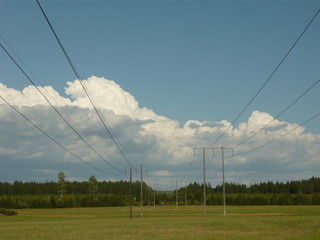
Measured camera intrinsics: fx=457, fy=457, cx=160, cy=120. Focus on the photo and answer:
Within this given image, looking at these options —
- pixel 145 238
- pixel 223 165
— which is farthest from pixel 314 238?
pixel 223 165

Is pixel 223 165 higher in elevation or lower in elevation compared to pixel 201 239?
higher

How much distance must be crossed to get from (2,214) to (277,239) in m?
111

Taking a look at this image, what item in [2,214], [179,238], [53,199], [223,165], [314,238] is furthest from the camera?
[53,199]

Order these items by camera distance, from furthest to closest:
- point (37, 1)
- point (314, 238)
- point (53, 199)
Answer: point (53, 199) < point (314, 238) < point (37, 1)

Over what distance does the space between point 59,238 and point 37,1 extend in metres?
25.7

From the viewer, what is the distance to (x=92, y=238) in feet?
136

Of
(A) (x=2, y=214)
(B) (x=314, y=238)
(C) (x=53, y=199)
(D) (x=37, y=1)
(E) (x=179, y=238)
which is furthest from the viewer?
(C) (x=53, y=199)

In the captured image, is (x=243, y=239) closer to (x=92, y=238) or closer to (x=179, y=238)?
(x=179, y=238)

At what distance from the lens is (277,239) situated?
3800 cm

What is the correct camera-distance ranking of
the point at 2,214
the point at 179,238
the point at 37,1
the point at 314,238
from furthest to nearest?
the point at 2,214 < the point at 179,238 < the point at 314,238 < the point at 37,1

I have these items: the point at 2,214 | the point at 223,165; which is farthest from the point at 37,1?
the point at 2,214

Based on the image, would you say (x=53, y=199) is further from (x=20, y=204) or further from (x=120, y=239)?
(x=120, y=239)

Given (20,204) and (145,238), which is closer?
(145,238)

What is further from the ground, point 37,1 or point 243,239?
point 37,1
